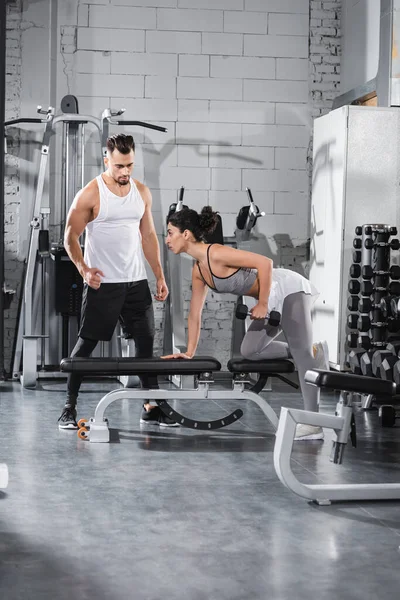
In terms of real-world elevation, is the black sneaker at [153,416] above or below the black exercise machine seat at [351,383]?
below

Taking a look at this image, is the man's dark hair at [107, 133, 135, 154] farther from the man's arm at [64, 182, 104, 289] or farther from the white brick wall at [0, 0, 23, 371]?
the white brick wall at [0, 0, 23, 371]

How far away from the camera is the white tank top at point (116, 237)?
4.67 meters

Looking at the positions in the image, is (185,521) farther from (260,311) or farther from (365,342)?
(365,342)

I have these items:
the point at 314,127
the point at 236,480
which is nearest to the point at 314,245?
the point at 314,127

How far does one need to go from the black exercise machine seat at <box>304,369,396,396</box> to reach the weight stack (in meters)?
2.32

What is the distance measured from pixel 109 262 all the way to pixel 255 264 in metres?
0.82

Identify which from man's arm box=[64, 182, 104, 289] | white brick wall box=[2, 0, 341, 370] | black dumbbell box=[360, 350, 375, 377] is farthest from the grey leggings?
white brick wall box=[2, 0, 341, 370]

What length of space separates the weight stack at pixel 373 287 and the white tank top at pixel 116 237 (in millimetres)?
1683

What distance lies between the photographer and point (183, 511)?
315 centimetres

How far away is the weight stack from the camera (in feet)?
18.8

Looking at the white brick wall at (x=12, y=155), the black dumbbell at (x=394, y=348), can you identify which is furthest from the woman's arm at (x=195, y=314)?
the white brick wall at (x=12, y=155)

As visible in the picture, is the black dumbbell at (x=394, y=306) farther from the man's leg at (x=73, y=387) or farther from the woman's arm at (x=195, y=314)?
the man's leg at (x=73, y=387)

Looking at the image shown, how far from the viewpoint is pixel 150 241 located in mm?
4930

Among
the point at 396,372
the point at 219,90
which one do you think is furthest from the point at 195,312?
the point at 219,90
